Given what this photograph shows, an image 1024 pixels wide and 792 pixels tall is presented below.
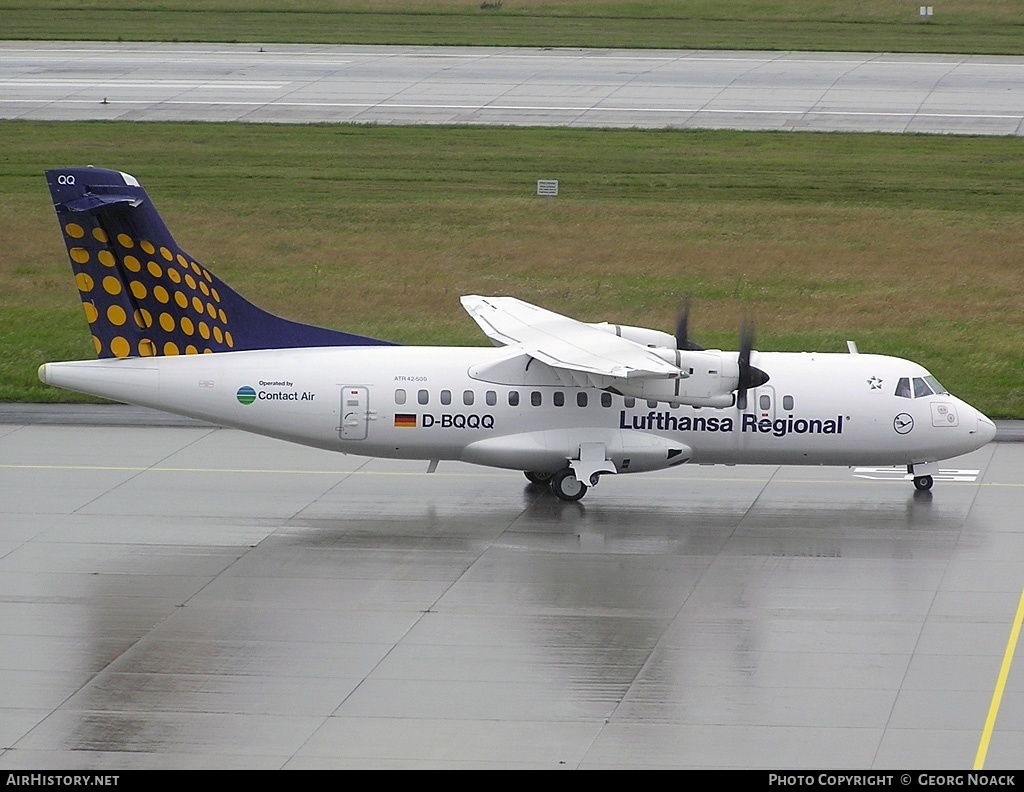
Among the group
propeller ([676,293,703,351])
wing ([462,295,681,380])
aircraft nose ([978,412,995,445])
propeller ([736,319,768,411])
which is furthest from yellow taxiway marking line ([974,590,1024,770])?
propeller ([676,293,703,351])

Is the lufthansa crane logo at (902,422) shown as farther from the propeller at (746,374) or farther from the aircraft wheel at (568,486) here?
the aircraft wheel at (568,486)

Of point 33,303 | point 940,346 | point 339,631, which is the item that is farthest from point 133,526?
point 940,346

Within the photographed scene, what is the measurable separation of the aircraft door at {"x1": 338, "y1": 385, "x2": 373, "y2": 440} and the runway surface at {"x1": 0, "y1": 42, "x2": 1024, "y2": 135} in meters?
39.2

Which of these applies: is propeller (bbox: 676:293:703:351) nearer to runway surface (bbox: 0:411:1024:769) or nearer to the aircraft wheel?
runway surface (bbox: 0:411:1024:769)

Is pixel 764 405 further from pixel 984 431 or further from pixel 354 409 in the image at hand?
pixel 354 409

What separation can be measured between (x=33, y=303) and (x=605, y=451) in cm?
2460

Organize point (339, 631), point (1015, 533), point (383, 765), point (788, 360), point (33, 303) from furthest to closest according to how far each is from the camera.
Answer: point (33, 303) → point (788, 360) → point (1015, 533) → point (339, 631) → point (383, 765)

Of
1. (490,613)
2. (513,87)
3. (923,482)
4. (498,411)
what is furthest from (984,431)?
(513,87)

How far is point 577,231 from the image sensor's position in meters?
54.1

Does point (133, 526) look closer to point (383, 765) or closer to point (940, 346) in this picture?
point (383, 765)

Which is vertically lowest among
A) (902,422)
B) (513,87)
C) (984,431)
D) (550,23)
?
(984,431)

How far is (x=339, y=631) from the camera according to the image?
75.4ft

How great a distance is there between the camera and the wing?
2697cm

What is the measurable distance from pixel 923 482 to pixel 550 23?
65304mm
